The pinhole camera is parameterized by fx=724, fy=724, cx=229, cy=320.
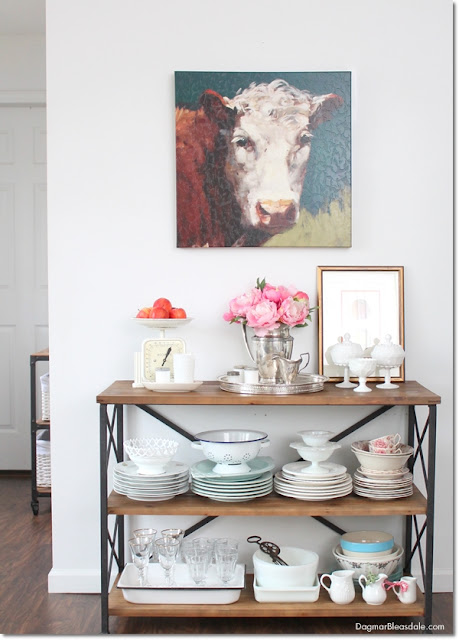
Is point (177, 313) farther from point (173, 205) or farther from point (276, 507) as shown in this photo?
point (276, 507)

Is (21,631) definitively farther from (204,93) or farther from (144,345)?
(204,93)

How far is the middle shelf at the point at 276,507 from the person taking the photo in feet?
8.14

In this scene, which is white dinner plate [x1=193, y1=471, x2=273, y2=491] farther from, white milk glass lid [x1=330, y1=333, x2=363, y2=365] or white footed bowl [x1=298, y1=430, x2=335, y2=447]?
white milk glass lid [x1=330, y1=333, x2=363, y2=365]

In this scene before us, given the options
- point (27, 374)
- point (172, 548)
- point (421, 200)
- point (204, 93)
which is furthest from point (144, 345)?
point (27, 374)

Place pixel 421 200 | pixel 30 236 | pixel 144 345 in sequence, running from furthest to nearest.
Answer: pixel 30 236, pixel 421 200, pixel 144 345

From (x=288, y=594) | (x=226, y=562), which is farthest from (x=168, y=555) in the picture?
(x=288, y=594)

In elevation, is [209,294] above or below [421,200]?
below

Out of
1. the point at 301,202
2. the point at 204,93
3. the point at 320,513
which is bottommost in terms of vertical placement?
the point at 320,513

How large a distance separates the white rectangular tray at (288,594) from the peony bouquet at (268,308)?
90 cm

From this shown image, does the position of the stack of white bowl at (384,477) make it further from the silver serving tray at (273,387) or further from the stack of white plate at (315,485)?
the silver serving tray at (273,387)

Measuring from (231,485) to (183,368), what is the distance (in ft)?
1.46

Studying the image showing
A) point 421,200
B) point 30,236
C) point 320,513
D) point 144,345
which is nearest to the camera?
point 320,513

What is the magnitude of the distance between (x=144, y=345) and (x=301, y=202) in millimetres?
822

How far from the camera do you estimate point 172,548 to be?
255 cm
